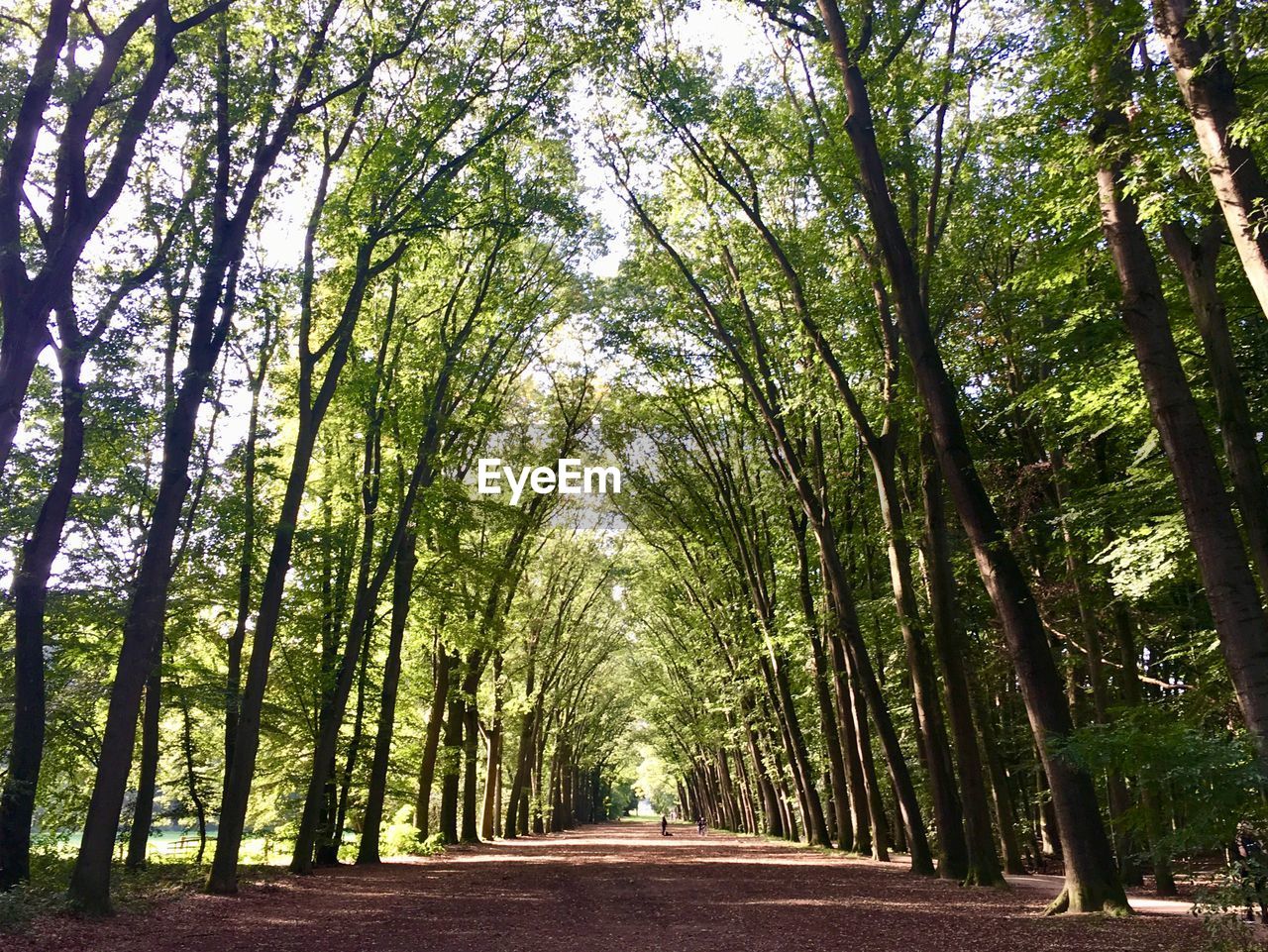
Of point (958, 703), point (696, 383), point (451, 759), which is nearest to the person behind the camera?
point (958, 703)

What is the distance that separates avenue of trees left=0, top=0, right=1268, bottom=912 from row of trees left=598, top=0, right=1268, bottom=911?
94 mm

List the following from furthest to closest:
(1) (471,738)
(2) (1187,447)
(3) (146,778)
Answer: (1) (471,738)
(3) (146,778)
(2) (1187,447)

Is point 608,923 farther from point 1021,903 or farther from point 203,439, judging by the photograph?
point 203,439

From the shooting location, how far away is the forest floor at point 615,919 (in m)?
9.37

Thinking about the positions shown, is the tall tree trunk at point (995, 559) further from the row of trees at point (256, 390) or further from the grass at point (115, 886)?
the grass at point (115, 886)

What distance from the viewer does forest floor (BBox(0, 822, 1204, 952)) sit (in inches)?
369

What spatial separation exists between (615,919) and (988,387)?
14902 mm

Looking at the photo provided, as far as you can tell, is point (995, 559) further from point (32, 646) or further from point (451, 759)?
point (451, 759)

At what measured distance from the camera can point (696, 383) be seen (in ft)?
81.9

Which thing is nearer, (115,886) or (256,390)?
(115,886)

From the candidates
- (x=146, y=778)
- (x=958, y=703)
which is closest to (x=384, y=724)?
(x=146, y=778)

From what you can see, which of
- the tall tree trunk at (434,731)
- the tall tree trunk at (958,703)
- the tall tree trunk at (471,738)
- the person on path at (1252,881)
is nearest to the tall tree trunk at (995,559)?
the person on path at (1252,881)

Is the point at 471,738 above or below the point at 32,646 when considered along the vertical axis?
below

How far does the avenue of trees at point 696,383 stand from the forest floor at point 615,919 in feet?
3.28
